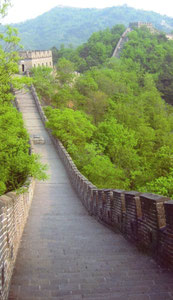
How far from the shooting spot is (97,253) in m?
7.01

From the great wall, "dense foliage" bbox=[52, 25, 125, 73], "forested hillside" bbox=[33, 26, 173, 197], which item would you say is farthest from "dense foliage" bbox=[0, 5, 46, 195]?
"dense foliage" bbox=[52, 25, 125, 73]

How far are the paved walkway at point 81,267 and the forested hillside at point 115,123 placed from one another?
30.6 ft

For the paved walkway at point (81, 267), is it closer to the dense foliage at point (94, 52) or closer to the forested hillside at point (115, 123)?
the forested hillside at point (115, 123)

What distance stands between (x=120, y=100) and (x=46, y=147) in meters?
21.3

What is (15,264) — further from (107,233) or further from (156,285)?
(107,233)

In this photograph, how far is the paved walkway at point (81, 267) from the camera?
16.1ft

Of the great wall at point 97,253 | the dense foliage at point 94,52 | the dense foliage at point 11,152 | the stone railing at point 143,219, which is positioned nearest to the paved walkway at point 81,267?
the great wall at point 97,253

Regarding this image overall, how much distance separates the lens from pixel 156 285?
16.6ft

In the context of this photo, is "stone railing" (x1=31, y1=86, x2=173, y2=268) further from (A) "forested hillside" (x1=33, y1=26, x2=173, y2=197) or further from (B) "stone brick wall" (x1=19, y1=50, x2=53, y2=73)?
(B) "stone brick wall" (x1=19, y1=50, x2=53, y2=73)

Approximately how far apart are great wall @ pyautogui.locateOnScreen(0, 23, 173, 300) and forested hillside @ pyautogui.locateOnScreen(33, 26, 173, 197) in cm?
915

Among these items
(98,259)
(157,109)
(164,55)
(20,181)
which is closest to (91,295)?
(98,259)

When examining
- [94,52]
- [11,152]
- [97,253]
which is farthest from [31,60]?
[97,253]

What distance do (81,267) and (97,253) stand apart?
0.99 meters

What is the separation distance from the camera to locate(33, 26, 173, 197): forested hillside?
82.4 ft
